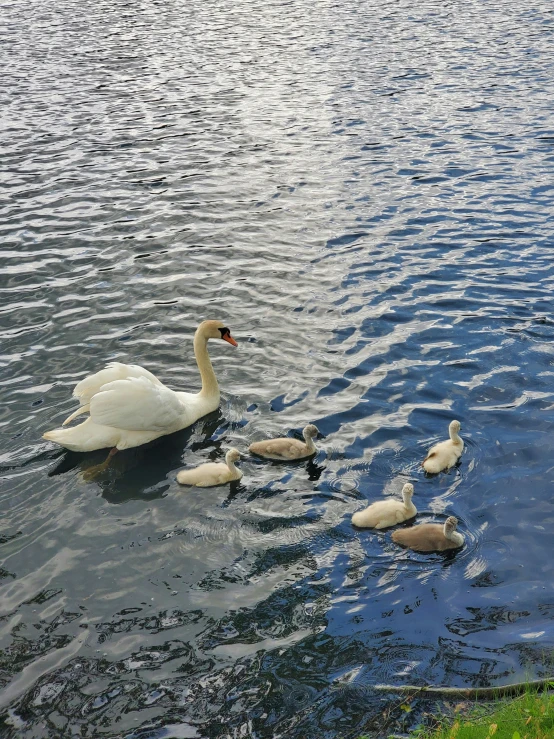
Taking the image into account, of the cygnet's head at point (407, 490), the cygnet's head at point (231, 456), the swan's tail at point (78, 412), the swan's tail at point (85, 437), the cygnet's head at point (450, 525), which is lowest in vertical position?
the cygnet's head at point (450, 525)

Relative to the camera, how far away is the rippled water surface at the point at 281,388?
7168 millimetres

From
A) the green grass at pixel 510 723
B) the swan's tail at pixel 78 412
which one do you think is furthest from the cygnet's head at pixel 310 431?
the green grass at pixel 510 723

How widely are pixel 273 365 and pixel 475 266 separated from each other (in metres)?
4.71

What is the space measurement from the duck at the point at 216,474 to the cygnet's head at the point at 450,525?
8.44 feet

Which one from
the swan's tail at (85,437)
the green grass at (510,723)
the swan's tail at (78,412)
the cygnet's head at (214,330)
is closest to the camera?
the green grass at (510,723)

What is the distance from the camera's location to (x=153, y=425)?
1062 cm

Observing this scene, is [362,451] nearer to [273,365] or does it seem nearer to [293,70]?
[273,365]

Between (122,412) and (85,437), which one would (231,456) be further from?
(85,437)

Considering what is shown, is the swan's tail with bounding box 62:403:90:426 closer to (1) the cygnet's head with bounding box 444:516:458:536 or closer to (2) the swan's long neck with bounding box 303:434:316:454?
(2) the swan's long neck with bounding box 303:434:316:454

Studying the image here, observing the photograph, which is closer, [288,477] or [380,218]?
[288,477]

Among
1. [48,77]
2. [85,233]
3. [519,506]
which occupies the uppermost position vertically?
[48,77]

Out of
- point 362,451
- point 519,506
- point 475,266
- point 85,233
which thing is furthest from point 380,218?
point 519,506

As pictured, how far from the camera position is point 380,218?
1722cm

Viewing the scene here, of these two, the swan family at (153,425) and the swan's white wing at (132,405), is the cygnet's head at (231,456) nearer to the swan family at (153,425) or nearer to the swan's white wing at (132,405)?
the swan family at (153,425)
